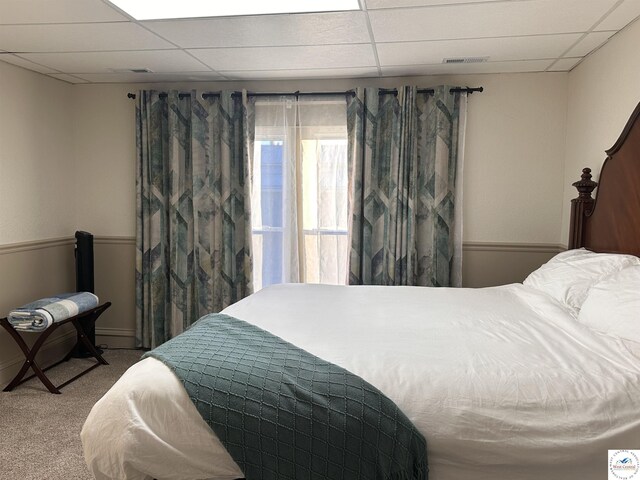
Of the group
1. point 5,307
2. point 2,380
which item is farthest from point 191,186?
point 2,380

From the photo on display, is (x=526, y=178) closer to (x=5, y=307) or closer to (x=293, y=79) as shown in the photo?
(x=293, y=79)

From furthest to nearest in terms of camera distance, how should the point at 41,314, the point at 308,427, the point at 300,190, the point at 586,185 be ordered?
the point at 300,190 < the point at 41,314 < the point at 586,185 < the point at 308,427

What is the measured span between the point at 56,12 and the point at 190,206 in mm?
1826

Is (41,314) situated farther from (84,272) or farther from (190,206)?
(190,206)

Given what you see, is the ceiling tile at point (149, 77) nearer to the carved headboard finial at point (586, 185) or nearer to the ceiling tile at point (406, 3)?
the ceiling tile at point (406, 3)

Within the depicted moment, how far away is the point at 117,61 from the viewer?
11.3ft

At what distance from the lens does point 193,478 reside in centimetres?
152

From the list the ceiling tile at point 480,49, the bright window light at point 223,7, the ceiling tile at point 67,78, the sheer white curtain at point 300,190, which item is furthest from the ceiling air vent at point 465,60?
the ceiling tile at point 67,78

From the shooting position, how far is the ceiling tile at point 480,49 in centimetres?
294

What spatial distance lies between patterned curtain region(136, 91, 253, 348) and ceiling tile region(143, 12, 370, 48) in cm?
99

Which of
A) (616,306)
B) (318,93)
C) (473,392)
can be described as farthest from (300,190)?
(473,392)

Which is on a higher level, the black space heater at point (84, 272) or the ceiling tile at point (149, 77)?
the ceiling tile at point (149, 77)

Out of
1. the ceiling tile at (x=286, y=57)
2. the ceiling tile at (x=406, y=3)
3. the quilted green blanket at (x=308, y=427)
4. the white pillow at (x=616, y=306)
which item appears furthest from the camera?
the ceiling tile at (x=286, y=57)

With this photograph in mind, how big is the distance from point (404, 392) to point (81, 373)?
293 cm
